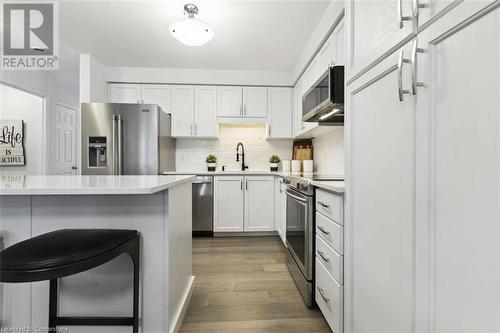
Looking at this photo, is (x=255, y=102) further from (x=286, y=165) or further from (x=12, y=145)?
(x=12, y=145)

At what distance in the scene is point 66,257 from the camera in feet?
2.93

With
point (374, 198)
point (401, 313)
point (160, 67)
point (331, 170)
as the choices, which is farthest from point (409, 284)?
point (160, 67)

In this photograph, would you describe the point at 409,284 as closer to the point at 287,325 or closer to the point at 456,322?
the point at 456,322

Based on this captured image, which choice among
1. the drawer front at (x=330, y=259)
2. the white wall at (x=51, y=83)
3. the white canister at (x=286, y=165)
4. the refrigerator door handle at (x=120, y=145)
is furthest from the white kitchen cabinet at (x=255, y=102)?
the drawer front at (x=330, y=259)

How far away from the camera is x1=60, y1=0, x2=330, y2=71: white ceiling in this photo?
7.47 ft

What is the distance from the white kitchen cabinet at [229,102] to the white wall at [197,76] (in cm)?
11

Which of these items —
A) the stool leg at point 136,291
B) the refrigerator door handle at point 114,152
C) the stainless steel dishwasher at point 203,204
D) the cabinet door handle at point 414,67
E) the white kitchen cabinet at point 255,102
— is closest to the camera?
the cabinet door handle at point 414,67

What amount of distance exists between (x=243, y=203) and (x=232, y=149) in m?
1.02

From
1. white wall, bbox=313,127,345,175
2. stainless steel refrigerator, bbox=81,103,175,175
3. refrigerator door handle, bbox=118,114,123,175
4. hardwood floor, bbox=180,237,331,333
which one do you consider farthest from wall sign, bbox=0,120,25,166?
white wall, bbox=313,127,345,175

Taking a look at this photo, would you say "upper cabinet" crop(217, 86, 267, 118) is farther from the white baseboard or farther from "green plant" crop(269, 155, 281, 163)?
the white baseboard

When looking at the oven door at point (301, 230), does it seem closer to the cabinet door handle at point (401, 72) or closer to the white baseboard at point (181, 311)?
the white baseboard at point (181, 311)

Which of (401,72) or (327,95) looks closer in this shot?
(401,72)

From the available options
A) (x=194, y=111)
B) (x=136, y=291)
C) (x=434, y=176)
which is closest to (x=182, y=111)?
(x=194, y=111)

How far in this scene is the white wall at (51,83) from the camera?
3.27 m
